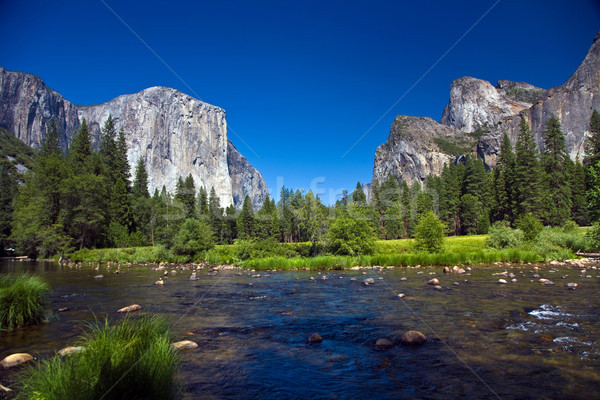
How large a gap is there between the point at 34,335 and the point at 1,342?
668mm

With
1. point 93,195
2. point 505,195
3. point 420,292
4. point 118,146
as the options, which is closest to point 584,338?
point 420,292

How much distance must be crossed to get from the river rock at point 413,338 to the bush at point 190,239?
3311cm

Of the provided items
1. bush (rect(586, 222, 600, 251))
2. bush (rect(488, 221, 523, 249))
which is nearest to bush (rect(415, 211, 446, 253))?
bush (rect(488, 221, 523, 249))

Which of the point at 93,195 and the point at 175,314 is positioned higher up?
the point at 93,195

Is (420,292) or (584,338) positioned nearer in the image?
(584,338)

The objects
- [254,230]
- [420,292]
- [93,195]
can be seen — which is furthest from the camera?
[254,230]

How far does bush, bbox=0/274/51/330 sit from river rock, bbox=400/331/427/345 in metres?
10.3

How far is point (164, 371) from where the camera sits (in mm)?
4395

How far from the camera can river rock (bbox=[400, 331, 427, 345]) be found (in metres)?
7.91

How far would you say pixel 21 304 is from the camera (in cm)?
912

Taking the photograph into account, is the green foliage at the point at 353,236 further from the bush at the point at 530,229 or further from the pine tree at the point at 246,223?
the pine tree at the point at 246,223

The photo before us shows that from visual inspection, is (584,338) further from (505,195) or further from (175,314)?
(505,195)

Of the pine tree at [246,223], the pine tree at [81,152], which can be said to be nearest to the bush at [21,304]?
the pine tree at [81,152]

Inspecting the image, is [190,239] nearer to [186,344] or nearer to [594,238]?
[186,344]
